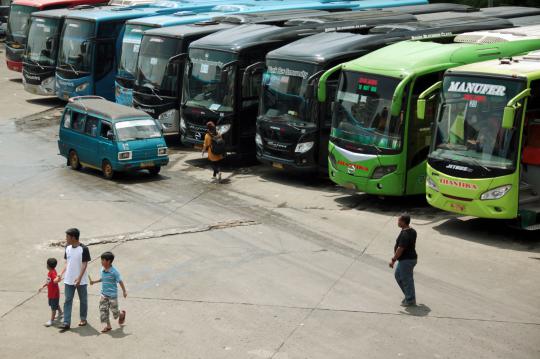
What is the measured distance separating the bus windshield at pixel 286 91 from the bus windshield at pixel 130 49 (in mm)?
7447

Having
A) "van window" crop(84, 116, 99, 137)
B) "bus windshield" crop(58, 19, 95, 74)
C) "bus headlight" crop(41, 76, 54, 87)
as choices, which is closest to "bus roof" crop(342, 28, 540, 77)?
"van window" crop(84, 116, 99, 137)

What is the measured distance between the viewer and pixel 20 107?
35656 mm

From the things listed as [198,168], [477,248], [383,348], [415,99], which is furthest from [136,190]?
[383,348]

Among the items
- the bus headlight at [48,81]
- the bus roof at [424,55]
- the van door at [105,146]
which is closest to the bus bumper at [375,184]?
the bus roof at [424,55]

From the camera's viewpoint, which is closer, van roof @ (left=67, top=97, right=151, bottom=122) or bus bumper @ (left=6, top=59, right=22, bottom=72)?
van roof @ (left=67, top=97, right=151, bottom=122)

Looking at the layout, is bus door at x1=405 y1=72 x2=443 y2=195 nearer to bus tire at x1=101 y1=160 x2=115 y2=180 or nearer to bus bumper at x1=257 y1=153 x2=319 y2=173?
bus bumper at x1=257 y1=153 x2=319 y2=173

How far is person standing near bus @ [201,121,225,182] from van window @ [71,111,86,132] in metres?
3.44

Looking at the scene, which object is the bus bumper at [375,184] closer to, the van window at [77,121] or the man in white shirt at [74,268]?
the van window at [77,121]

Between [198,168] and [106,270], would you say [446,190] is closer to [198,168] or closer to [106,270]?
[106,270]

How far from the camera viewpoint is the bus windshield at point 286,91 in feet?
75.2

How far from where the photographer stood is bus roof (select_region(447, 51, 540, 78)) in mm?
17766

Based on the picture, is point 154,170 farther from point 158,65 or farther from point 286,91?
point 286,91

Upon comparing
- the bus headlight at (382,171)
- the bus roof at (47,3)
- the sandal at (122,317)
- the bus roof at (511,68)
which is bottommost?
the sandal at (122,317)

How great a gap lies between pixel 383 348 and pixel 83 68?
71.9ft
